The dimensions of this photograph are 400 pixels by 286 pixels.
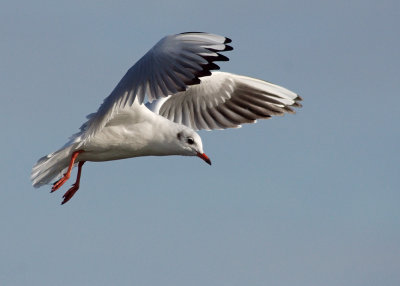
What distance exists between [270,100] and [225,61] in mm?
3142

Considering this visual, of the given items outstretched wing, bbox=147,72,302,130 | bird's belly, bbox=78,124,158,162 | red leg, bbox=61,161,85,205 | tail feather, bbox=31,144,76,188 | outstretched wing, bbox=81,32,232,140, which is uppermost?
outstretched wing, bbox=81,32,232,140

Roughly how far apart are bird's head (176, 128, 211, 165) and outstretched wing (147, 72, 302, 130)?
166 centimetres

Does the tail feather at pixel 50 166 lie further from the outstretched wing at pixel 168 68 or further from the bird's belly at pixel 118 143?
the outstretched wing at pixel 168 68

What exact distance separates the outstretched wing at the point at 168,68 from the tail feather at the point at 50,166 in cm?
100

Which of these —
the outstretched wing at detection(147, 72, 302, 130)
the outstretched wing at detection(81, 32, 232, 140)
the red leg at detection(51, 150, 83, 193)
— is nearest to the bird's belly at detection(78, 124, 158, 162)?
the red leg at detection(51, 150, 83, 193)

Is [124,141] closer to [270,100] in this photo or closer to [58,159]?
[58,159]

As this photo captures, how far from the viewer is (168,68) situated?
1014 centimetres

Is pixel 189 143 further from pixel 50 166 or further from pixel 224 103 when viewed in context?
pixel 224 103

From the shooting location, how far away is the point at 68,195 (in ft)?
38.9

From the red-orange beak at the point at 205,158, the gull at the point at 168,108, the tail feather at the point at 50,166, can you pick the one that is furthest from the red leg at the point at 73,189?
the red-orange beak at the point at 205,158

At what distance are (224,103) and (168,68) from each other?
326cm

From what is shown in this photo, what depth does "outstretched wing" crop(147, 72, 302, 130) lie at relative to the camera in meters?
13.1

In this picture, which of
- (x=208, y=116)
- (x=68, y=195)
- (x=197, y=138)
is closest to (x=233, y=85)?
(x=208, y=116)

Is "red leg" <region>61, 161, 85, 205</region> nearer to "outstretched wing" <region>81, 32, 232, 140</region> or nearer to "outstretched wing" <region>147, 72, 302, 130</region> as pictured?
"outstretched wing" <region>81, 32, 232, 140</region>
